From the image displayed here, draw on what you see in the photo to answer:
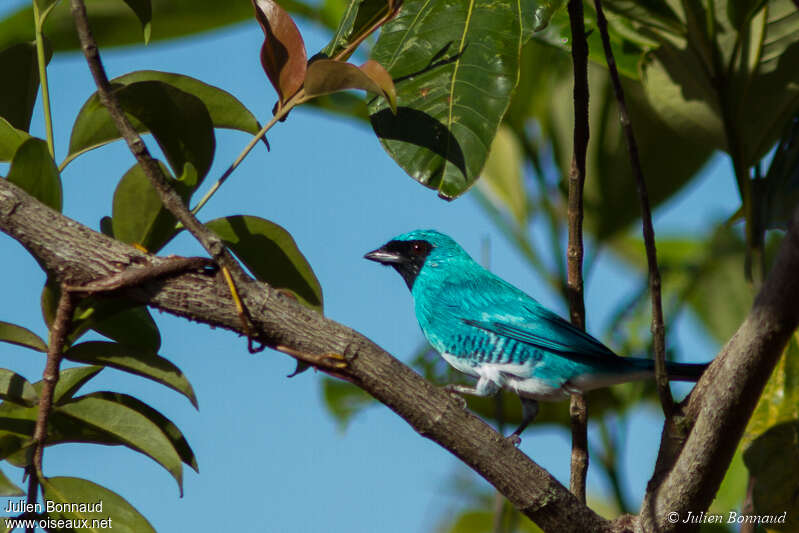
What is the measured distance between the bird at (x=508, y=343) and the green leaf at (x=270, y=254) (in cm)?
114

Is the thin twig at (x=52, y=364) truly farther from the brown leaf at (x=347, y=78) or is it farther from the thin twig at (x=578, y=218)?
the thin twig at (x=578, y=218)

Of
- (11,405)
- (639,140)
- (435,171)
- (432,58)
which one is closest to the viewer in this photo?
(11,405)

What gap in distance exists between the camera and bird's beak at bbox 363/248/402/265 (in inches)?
160

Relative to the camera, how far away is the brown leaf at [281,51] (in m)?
2.04

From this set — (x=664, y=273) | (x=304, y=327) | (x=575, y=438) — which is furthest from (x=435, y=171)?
(x=664, y=273)

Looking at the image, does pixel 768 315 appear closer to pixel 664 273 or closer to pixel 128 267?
pixel 128 267

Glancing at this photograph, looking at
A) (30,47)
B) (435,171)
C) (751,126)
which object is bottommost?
(435,171)

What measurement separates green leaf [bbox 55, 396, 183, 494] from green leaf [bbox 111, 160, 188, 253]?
0.39 m

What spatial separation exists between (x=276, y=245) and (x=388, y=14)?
0.67 metres

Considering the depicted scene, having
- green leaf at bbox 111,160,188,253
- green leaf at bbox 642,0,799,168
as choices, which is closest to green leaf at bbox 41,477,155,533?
green leaf at bbox 111,160,188,253

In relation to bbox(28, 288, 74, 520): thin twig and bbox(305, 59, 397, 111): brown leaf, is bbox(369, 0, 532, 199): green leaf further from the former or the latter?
bbox(28, 288, 74, 520): thin twig

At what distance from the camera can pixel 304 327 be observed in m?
1.91

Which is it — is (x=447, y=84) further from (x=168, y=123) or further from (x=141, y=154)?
(x=141, y=154)

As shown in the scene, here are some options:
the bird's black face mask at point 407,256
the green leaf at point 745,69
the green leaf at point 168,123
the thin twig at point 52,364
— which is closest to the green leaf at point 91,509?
the thin twig at point 52,364
